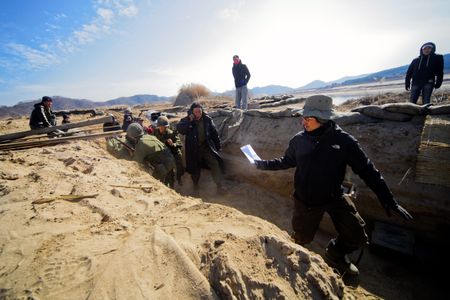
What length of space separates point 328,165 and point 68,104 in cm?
9754

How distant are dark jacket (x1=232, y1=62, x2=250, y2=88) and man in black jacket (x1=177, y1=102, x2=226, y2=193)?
10.9 ft

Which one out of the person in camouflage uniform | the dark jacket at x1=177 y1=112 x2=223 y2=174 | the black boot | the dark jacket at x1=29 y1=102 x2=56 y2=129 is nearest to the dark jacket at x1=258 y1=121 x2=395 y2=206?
the black boot

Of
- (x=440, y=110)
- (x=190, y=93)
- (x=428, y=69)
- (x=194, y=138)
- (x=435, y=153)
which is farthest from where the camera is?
(x=190, y=93)

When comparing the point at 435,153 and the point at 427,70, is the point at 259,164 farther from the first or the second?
the point at 427,70

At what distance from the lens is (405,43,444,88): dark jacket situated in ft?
16.4

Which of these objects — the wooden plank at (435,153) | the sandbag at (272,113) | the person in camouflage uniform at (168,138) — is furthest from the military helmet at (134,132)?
the wooden plank at (435,153)

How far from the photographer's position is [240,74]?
769 cm

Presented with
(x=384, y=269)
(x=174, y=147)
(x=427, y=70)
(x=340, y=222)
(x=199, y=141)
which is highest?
(x=427, y=70)

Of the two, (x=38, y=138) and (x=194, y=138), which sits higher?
(x=38, y=138)

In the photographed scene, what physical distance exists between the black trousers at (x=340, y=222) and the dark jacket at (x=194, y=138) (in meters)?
2.63

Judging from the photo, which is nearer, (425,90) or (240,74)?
(425,90)

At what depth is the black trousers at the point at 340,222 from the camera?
2.41m

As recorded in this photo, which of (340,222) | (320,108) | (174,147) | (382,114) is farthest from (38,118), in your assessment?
(382,114)

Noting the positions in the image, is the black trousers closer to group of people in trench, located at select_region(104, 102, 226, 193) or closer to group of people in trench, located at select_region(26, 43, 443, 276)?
group of people in trench, located at select_region(26, 43, 443, 276)
